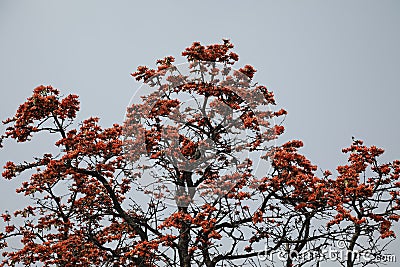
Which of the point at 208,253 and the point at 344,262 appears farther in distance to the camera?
the point at 344,262

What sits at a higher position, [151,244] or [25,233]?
[25,233]

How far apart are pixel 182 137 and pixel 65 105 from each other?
2162 mm

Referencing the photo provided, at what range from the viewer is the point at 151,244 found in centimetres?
733

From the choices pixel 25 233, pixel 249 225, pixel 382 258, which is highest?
pixel 25 233

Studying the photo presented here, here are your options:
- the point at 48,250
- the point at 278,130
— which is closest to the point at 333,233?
the point at 278,130

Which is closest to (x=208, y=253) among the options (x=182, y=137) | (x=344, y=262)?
(x=182, y=137)

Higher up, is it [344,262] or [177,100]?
[177,100]

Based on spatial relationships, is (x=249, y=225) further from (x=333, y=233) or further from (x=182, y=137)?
(x=182, y=137)

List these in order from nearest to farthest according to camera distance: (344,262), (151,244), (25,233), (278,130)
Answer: (151,244) → (278,130) → (344,262) → (25,233)

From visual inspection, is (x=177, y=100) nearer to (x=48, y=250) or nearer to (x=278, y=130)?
(x=278, y=130)

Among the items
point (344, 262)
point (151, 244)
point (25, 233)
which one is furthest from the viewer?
point (25, 233)

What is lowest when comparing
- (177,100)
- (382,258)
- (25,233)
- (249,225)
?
(382,258)

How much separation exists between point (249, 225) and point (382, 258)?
2595 millimetres

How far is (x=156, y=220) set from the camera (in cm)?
845
